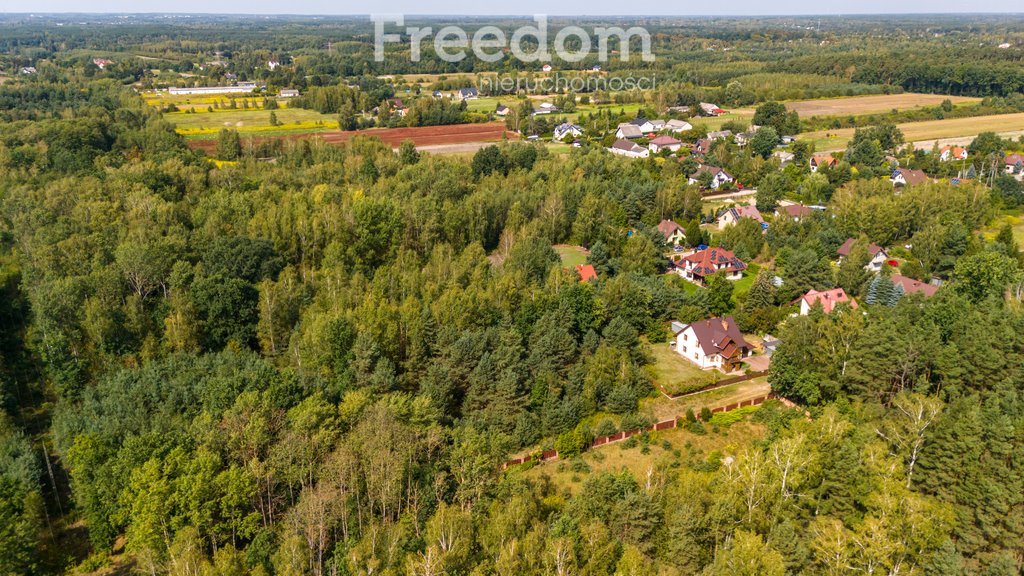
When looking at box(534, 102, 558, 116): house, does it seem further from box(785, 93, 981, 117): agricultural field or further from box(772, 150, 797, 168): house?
box(772, 150, 797, 168): house

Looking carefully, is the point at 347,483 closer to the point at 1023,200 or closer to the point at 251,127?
the point at 1023,200

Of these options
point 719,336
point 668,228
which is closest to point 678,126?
point 668,228

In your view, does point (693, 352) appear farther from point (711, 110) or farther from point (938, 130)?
point (711, 110)

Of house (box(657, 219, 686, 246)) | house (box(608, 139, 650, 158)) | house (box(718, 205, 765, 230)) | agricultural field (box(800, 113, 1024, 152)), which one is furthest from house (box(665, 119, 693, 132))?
house (box(657, 219, 686, 246))

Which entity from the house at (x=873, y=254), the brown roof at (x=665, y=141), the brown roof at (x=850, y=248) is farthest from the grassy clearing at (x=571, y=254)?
the brown roof at (x=665, y=141)

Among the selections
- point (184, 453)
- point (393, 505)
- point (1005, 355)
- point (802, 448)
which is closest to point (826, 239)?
point (1005, 355)

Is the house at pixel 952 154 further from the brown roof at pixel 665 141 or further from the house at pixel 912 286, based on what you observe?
the house at pixel 912 286
